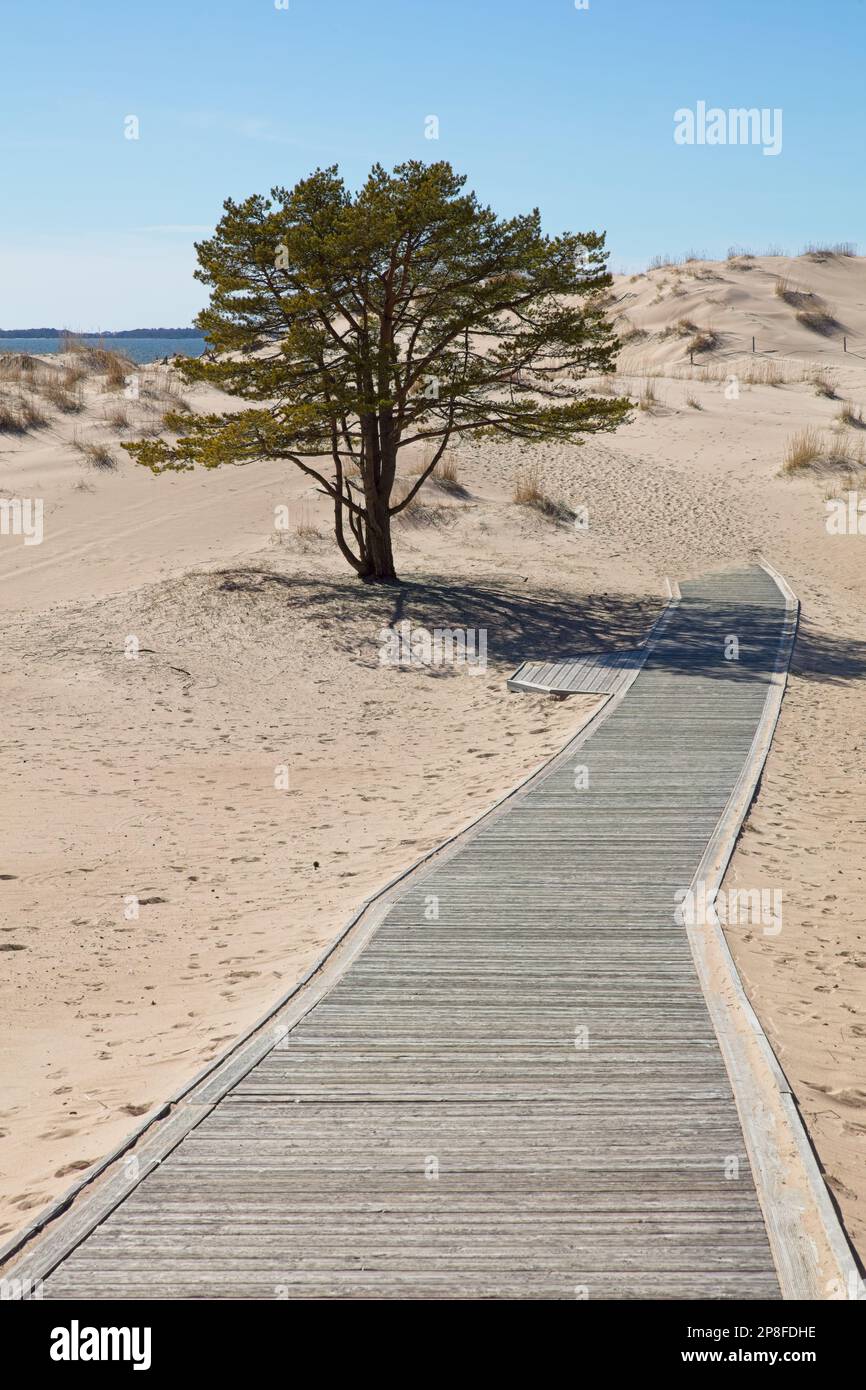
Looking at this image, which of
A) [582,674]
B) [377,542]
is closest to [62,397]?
[377,542]

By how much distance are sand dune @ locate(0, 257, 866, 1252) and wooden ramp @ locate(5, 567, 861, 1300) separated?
46 centimetres

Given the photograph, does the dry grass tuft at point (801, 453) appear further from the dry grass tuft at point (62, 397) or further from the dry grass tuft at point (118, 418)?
the dry grass tuft at point (62, 397)

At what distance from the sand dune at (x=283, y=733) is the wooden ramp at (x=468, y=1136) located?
0.46 meters

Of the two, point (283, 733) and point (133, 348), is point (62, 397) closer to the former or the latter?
point (283, 733)

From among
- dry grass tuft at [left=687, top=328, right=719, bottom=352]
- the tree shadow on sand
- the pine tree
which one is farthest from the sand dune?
dry grass tuft at [left=687, top=328, right=719, bottom=352]

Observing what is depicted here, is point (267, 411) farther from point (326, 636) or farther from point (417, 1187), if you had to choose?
point (417, 1187)

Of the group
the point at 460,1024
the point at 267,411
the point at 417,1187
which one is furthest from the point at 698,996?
the point at 267,411

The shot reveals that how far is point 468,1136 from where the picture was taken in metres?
4.40

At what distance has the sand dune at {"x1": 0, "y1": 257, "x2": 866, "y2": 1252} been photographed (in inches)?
236

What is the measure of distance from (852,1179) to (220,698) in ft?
31.5

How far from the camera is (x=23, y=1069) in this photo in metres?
5.79

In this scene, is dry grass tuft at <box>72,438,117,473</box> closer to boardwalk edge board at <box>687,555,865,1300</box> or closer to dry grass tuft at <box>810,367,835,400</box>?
boardwalk edge board at <box>687,555,865,1300</box>

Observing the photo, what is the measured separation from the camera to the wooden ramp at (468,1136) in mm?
3656

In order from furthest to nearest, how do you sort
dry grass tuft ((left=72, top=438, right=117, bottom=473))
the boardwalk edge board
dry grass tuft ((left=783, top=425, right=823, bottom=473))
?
dry grass tuft ((left=783, top=425, right=823, bottom=473))
dry grass tuft ((left=72, top=438, right=117, bottom=473))
the boardwalk edge board
